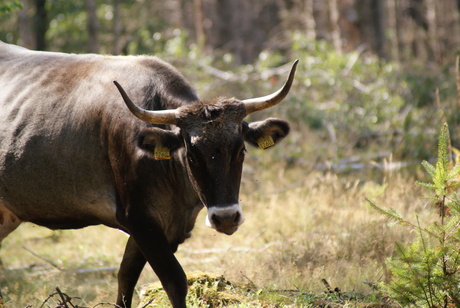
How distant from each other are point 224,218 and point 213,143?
0.56 metres

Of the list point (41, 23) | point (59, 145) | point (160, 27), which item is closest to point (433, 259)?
point (59, 145)

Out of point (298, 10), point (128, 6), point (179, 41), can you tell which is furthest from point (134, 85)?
point (298, 10)

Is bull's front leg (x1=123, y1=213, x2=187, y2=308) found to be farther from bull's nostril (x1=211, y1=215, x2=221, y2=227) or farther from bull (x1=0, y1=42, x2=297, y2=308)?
bull's nostril (x1=211, y1=215, x2=221, y2=227)

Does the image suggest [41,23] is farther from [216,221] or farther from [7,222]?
[216,221]

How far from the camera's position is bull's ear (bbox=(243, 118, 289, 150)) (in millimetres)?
5211

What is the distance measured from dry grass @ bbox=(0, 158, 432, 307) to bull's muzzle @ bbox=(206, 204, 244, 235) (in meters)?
1.34

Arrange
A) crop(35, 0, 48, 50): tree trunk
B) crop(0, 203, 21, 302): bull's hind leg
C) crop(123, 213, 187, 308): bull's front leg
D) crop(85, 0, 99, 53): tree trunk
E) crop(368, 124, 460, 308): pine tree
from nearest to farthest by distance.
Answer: crop(368, 124, 460, 308): pine tree < crop(123, 213, 187, 308): bull's front leg < crop(0, 203, 21, 302): bull's hind leg < crop(85, 0, 99, 53): tree trunk < crop(35, 0, 48, 50): tree trunk

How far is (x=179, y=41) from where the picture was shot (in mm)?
15422

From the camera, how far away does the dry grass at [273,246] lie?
614cm

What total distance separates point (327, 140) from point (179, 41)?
17.8ft

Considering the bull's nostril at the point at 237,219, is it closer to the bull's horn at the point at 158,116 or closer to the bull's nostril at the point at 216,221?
the bull's nostril at the point at 216,221

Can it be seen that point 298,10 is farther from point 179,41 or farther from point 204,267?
point 204,267

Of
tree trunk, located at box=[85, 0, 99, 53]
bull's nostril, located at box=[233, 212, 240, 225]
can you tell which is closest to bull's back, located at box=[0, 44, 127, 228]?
bull's nostril, located at box=[233, 212, 240, 225]

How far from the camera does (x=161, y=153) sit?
4.94 meters
